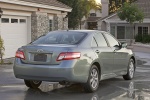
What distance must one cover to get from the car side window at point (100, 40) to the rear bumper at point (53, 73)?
133cm

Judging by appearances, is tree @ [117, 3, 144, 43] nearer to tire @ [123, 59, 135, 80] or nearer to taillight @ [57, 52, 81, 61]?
tire @ [123, 59, 135, 80]

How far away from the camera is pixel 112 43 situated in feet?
33.1

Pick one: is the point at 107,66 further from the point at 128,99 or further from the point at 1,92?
the point at 1,92

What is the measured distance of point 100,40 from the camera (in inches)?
372

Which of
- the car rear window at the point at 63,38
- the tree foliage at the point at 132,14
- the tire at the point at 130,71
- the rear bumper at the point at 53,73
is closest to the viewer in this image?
the rear bumper at the point at 53,73

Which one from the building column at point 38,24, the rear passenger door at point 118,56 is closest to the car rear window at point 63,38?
the rear passenger door at point 118,56

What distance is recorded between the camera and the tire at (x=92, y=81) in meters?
8.41

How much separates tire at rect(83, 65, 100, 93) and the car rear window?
81 centimetres

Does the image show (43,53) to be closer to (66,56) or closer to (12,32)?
Result: (66,56)

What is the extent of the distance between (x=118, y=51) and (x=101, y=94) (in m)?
2.07

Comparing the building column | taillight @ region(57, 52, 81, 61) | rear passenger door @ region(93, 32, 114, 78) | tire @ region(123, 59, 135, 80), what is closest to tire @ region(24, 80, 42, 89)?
taillight @ region(57, 52, 81, 61)

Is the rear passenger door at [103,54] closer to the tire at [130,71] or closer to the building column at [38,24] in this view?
the tire at [130,71]

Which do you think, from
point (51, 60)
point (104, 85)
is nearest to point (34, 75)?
point (51, 60)

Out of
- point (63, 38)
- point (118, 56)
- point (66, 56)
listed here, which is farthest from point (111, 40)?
point (66, 56)
